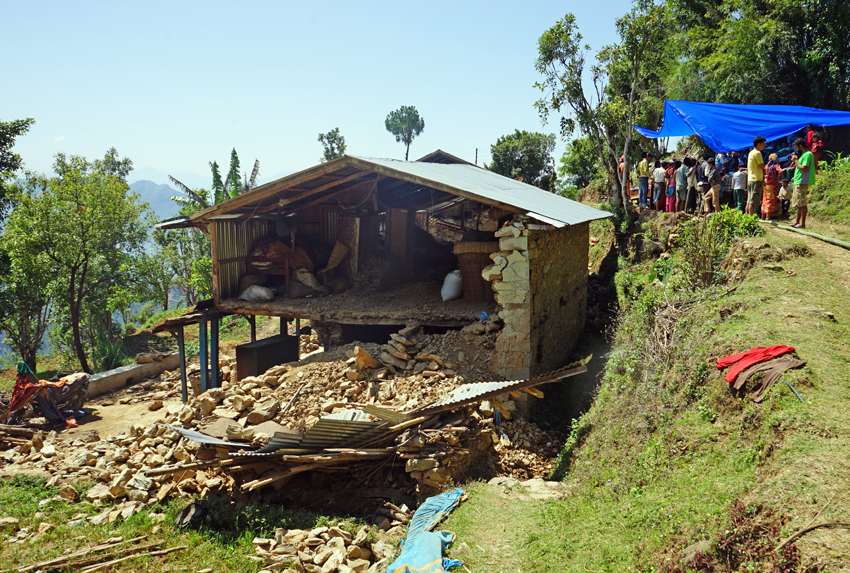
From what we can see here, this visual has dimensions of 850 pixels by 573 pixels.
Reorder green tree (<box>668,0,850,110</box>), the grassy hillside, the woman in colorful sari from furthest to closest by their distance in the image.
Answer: green tree (<box>668,0,850,110</box>)
the woman in colorful sari
the grassy hillside

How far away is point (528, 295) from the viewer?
8.71m

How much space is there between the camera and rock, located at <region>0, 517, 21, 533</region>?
21.9 feet

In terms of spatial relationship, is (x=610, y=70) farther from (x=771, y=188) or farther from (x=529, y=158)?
(x=529, y=158)

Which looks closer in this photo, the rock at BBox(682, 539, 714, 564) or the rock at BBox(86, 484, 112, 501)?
the rock at BBox(682, 539, 714, 564)

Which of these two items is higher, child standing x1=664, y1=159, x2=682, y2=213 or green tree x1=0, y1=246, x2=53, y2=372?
child standing x1=664, y1=159, x2=682, y2=213

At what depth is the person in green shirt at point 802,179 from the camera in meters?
9.09

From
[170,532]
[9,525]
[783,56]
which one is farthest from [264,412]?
[783,56]

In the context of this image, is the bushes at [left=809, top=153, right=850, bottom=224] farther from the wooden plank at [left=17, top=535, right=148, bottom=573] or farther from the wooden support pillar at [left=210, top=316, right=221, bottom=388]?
the wooden support pillar at [left=210, top=316, right=221, bottom=388]

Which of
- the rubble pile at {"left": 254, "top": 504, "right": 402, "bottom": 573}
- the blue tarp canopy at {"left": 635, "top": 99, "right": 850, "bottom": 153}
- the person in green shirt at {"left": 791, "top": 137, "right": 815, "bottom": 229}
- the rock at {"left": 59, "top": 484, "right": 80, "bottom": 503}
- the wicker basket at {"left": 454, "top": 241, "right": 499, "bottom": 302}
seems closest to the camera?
the rubble pile at {"left": 254, "top": 504, "right": 402, "bottom": 573}

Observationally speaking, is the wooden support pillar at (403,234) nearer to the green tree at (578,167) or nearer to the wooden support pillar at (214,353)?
the wooden support pillar at (214,353)

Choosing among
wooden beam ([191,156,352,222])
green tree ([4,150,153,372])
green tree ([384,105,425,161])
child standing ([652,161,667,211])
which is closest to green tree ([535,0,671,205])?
child standing ([652,161,667,211])

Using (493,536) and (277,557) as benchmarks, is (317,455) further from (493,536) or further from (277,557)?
(493,536)

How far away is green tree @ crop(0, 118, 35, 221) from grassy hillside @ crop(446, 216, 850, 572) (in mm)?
21378

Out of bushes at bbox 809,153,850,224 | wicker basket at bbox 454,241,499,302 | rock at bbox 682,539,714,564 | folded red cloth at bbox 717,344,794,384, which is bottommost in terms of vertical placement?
rock at bbox 682,539,714,564
